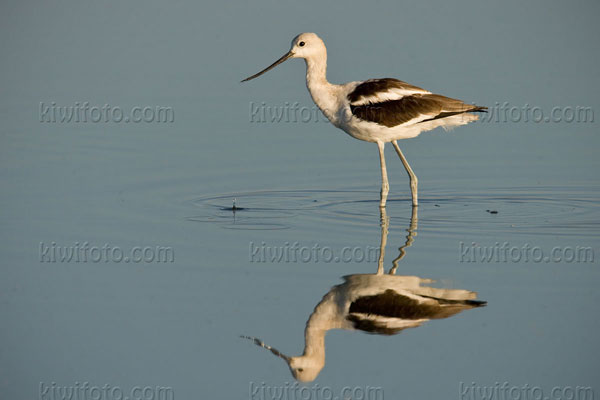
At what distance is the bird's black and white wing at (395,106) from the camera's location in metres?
11.2

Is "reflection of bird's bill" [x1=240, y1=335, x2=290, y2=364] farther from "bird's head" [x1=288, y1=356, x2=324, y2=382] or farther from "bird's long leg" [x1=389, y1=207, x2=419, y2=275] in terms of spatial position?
"bird's long leg" [x1=389, y1=207, x2=419, y2=275]

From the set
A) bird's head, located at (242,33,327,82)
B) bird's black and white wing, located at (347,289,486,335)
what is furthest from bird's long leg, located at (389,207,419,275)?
bird's head, located at (242,33,327,82)

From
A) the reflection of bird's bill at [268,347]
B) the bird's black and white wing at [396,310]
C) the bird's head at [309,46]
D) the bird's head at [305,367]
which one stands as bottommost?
the bird's head at [305,367]

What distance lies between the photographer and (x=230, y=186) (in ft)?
38.9

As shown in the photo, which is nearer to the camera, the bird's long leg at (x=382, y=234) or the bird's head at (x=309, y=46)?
the bird's long leg at (x=382, y=234)

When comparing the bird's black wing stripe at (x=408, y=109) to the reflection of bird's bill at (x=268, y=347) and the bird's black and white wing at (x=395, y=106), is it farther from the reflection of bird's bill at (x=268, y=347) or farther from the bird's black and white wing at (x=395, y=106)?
the reflection of bird's bill at (x=268, y=347)

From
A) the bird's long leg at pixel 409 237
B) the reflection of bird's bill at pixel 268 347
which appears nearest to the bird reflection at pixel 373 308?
the reflection of bird's bill at pixel 268 347

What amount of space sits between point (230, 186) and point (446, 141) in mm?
3800

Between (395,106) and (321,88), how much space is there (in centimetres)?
93

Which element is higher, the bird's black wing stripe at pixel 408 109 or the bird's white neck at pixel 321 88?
the bird's white neck at pixel 321 88

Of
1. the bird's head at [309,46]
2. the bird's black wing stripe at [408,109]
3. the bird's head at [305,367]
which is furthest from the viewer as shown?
the bird's head at [309,46]

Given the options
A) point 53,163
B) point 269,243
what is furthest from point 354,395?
point 53,163

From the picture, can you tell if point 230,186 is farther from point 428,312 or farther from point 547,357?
point 547,357

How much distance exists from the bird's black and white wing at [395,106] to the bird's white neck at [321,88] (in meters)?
0.27
